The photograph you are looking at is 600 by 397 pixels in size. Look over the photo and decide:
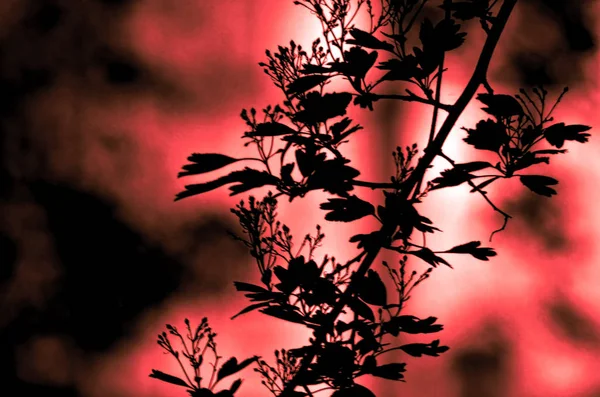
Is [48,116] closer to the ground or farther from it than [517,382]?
farther from it

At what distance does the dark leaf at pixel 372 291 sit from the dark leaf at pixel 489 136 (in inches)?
12.4

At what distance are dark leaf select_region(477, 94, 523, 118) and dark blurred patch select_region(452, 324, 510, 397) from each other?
3.79 feet

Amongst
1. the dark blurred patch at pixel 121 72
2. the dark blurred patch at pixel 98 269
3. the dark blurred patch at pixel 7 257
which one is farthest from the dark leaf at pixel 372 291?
the dark blurred patch at pixel 7 257

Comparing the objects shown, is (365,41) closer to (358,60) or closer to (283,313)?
(358,60)

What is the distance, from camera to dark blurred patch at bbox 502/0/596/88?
2080mm

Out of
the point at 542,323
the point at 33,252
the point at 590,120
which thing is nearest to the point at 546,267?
the point at 542,323

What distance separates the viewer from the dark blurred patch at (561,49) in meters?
2.08

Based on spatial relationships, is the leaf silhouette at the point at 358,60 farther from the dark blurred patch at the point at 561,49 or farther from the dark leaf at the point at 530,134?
the dark blurred patch at the point at 561,49

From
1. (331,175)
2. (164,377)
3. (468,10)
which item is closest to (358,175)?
(331,175)

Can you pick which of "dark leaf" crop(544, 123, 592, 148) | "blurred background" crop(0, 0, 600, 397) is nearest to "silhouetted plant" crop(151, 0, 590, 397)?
"dark leaf" crop(544, 123, 592, 148)

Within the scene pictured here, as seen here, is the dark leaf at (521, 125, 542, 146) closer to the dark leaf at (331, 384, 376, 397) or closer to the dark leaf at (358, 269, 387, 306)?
the dark leaf at (358, 269, 387, 306)

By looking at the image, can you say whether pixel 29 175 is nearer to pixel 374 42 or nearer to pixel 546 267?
pixel 374 42

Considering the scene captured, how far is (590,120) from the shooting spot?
2.11m

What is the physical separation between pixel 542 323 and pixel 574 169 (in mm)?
566
